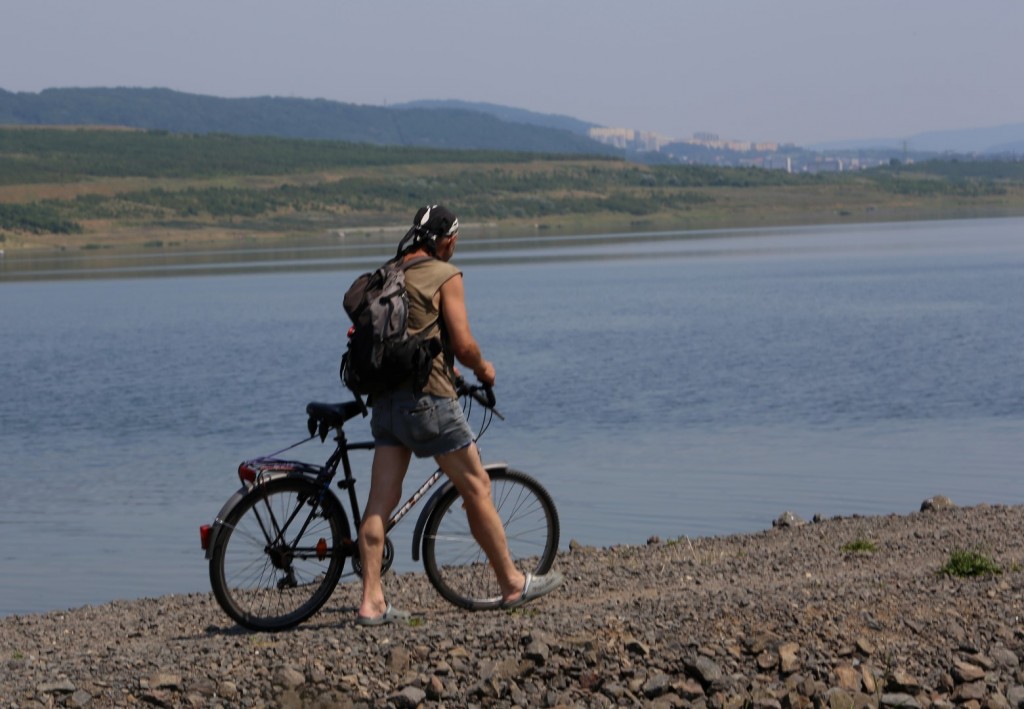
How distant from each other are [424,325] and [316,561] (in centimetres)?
112

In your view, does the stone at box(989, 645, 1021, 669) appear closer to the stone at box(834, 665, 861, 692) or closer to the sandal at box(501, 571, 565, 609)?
the stone at box(834, 665, 861, 692)

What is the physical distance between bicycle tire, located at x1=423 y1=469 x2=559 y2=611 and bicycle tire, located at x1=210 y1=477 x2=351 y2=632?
0.39 meters

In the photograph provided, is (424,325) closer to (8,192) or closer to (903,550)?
(903,550)

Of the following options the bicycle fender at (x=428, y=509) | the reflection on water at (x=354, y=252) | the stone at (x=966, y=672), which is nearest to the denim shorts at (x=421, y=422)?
the bicycle fender at (x=428, y=509)

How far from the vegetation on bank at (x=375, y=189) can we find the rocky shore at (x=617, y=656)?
115 meters

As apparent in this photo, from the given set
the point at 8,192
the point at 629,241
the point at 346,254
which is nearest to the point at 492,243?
the point at 629,241

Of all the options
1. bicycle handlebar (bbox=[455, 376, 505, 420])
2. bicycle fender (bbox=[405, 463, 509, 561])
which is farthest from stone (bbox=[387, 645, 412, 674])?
bicycle handlebar (bbox=[455, 376, 505, 420])

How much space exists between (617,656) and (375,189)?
14179cm

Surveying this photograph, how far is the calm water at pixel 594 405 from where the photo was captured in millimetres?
11883

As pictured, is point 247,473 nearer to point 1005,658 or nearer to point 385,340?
point 385,340

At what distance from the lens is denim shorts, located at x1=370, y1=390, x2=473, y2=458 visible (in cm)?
635

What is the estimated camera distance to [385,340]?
6.23 metres

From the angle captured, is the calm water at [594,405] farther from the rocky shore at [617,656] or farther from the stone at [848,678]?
the stone at [848,678]

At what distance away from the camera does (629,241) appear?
95062mm
